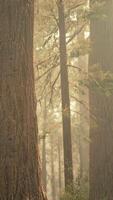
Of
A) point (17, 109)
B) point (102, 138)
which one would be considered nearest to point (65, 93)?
point (102, 138)

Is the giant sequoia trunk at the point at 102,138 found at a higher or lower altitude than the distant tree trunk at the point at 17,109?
lower

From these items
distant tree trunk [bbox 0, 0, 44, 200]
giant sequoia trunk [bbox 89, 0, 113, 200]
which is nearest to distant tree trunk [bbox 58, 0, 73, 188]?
giant sequoia trunk [bbox 89, 0, 113, 200]

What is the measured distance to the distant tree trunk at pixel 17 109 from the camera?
5.01 metres

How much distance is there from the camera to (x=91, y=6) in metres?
8.93

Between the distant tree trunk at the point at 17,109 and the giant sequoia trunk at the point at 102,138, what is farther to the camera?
the giant sequoia trunk at the point at 102,138

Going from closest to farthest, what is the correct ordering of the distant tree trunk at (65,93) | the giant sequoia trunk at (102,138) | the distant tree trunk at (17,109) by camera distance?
the distant tree trunk at (17,109), the distant tree trunk at (65,93), the giant sequoia trunk at (102,138)

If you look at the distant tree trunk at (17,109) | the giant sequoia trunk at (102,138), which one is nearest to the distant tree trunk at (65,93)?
the giant sequoia trunk at (102,138)

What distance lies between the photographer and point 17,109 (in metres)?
5.16

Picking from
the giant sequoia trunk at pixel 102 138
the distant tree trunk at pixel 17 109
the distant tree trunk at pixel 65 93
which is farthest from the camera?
the giant sequoia trunk at pixel 102 138

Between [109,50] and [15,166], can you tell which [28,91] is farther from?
[109,50]

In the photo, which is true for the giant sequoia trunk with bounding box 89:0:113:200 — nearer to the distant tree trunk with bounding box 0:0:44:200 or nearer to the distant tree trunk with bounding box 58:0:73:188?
the distant tree trunk with bounding box 58:0:73:188

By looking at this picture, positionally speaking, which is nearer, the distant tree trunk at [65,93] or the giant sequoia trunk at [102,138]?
the distant tree trunk at [65,93]

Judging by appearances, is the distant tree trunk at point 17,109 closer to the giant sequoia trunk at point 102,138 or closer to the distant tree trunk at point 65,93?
the distant tree trunk at point 65,93

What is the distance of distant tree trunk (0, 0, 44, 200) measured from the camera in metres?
5.01
